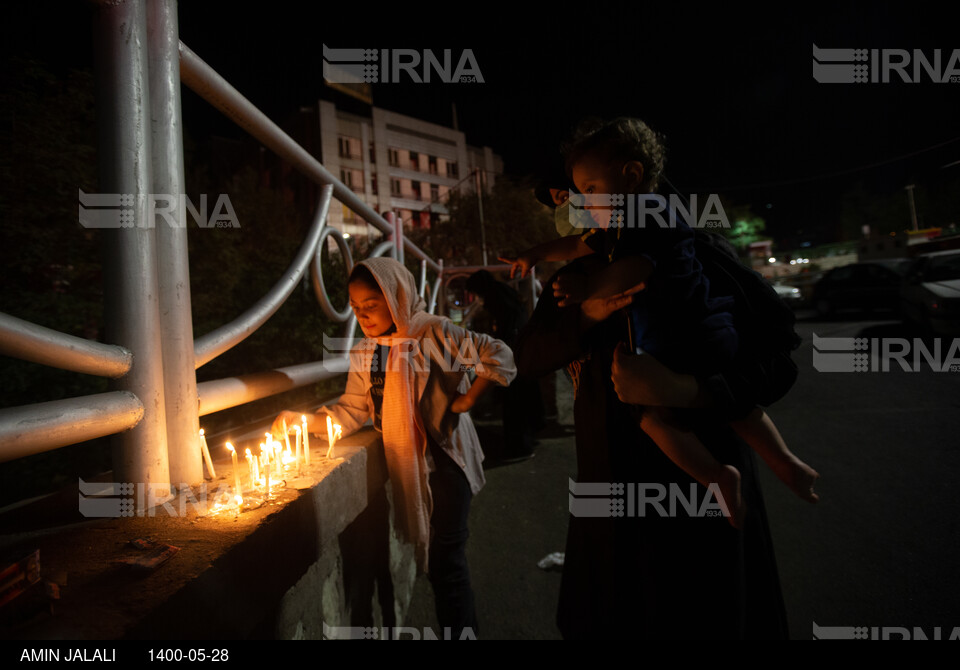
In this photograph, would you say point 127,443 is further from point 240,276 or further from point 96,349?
point 240,276

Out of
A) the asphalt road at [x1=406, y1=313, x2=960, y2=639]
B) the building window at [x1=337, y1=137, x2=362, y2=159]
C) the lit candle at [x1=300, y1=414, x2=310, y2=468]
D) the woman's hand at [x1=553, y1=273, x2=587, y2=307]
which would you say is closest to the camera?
the woman's hand at [x1=553, y1=273, x2=587, y2=307]

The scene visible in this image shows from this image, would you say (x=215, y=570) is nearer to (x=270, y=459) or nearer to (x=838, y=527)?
(x=270, y=459)

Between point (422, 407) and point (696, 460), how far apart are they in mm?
1751

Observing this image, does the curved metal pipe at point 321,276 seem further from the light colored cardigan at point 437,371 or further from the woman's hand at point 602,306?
the woman's hand at point 602,306

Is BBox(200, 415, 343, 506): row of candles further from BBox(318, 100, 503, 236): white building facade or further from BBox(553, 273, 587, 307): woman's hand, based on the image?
BBox(318, 100, 503, 236): white building facade

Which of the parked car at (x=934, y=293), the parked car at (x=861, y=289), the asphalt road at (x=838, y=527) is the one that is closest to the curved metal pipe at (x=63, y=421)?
the asphalt road at (x=838, y=527)

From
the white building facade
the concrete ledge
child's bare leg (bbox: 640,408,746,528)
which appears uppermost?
the white building facade

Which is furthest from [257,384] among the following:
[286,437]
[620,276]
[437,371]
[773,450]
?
[773,450]

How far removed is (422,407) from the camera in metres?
2.86

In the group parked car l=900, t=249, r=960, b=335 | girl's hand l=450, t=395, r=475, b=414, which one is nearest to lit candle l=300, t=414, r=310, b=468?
girl's hand l=450, t=395, r=475, b=414

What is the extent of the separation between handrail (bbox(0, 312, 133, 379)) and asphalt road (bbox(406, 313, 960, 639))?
2.71 m

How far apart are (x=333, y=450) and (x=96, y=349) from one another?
143 cm

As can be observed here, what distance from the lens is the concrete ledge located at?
1126 mm

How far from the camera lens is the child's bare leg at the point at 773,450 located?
156 centimetres
